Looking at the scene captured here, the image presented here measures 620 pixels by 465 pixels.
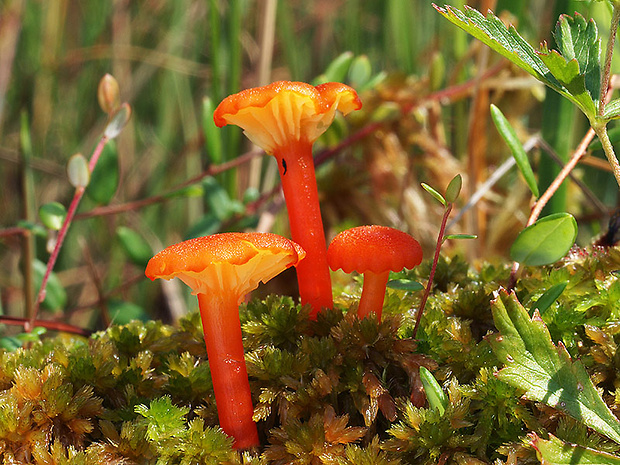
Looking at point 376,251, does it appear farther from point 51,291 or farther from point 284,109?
point 51,291

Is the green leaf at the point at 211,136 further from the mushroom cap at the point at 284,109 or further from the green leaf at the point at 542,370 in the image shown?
the green leaf at the point at 542,370

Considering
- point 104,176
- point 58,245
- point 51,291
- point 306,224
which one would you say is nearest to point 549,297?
point 306,224

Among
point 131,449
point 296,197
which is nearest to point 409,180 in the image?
point 296,197

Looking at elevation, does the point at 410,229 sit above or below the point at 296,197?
below

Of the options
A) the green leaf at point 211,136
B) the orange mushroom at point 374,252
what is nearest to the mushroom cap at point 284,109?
the orange mushroom at point 374,252

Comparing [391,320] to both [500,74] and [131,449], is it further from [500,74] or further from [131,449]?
[500,74]

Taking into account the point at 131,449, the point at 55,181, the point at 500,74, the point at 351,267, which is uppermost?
the point at 500,74
